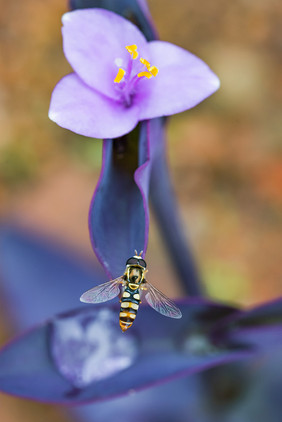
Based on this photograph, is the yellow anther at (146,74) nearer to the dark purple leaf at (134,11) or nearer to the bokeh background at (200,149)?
the dark purple leaf at (134,11)

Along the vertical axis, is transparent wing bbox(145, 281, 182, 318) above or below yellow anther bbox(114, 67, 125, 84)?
below

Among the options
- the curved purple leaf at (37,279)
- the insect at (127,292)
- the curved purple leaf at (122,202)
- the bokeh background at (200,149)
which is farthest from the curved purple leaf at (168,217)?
the bokeh background at (200,149)

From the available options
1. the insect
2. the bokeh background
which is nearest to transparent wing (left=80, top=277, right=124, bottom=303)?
the insect

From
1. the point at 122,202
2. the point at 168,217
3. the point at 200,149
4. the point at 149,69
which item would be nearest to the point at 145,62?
the point at 149,69

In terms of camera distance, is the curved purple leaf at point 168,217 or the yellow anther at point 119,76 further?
the curved purple leaf at point 168,217

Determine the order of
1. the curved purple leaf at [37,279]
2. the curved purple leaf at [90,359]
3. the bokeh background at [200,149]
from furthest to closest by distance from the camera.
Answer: the bokeh background at [200,149] < the curved purple leaf at [37,279] < the curved purple leaf at [90,359]

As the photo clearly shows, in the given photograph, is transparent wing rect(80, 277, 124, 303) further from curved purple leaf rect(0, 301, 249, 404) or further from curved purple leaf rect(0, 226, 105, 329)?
curved purple leaf rect(0, 226, 105, 329)

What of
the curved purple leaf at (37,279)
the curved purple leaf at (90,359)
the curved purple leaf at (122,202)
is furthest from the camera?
the curved purple leaf at (37,279)

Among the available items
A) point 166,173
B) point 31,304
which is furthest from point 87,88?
point 31,304
